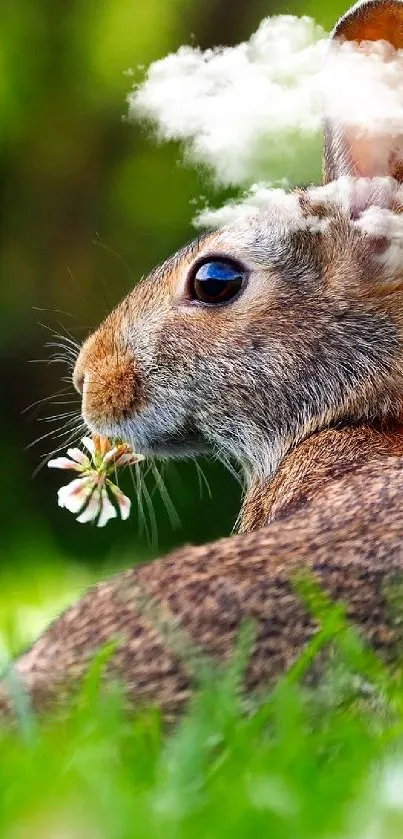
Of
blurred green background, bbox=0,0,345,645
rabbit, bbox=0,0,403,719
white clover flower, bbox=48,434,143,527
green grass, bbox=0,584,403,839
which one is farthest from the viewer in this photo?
blurred green background, bbox=0,0,345,645

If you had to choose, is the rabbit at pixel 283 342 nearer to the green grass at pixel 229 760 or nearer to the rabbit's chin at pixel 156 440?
the rabbit's chin at pixel 156 440

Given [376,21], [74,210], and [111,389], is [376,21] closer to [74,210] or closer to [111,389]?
[111,389]

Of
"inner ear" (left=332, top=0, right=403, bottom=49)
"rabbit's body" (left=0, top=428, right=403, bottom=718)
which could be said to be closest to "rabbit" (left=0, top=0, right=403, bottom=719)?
"inner ear" (left=332, top=0, right=403, bottom=49)

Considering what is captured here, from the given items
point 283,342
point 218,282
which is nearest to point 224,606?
point 283,342

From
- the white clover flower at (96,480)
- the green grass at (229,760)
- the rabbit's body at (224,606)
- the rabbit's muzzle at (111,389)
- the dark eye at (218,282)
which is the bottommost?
the green grass at (229,760)

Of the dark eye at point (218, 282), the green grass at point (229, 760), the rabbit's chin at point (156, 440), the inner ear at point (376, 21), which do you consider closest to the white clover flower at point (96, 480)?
the rabbit's chin at point (156, 440)

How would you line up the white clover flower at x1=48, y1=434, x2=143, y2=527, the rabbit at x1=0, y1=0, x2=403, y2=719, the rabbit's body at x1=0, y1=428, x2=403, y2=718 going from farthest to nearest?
the white clover flower at x1=48, y1=434, x2=143, y2=527 < the rabbit at x1=0, y1=0, x2=403, y2=719 < the rabbit's body at x1=0, y1=428, x2=403, y2=718

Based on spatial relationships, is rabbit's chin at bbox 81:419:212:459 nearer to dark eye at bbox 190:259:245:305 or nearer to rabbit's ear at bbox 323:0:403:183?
dark eye at bbox 190:259:245:305
